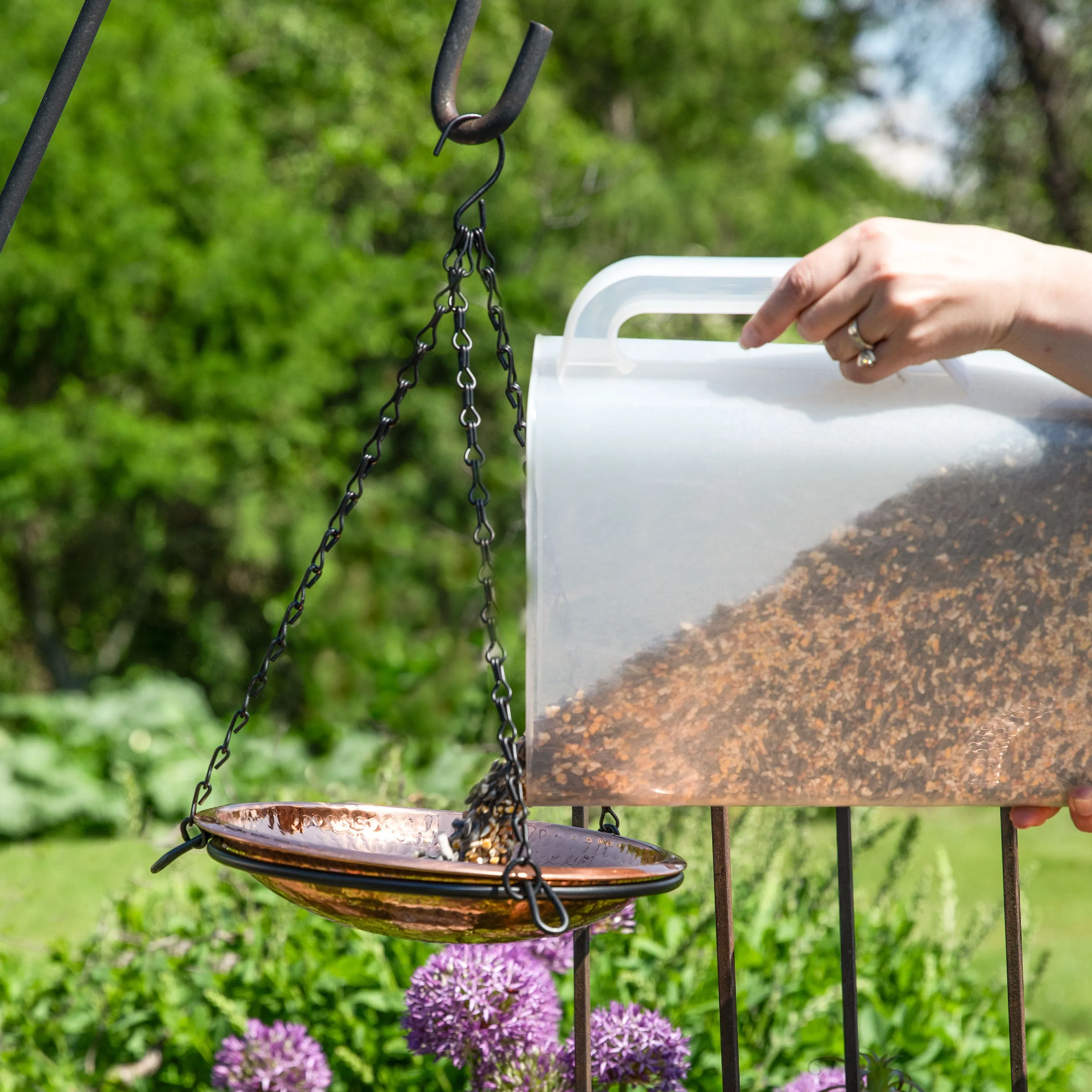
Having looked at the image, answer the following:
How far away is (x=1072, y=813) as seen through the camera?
46.7 inches

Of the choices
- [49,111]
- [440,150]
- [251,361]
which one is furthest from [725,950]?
[251,361]

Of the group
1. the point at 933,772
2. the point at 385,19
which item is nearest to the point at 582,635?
the point at 933,772

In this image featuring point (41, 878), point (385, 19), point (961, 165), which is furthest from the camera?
point (385, 19)

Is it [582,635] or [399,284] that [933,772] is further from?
[399,284]

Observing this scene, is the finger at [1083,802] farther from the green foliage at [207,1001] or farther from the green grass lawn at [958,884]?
the green grass lawn at [958,884]

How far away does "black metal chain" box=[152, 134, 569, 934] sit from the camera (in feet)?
3.22

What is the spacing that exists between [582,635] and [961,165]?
7.25 meters

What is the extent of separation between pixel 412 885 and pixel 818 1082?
1.12 meters

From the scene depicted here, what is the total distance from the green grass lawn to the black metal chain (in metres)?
1.48

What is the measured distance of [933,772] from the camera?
111cm

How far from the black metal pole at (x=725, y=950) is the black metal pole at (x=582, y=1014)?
17cm

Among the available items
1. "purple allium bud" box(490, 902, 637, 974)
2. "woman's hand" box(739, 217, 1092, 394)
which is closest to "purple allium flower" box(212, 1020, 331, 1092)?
"purple allium bud" box(490, 902, 637, 974)

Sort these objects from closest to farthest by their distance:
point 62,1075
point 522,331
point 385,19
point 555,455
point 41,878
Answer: point 555,455 → point 62,1075 → point 41,878 → point 522,331 → point 385,19

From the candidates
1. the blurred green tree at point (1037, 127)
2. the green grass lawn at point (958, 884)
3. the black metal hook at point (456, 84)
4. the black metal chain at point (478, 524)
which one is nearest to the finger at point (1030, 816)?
the black metal chain at point (478, 524)
